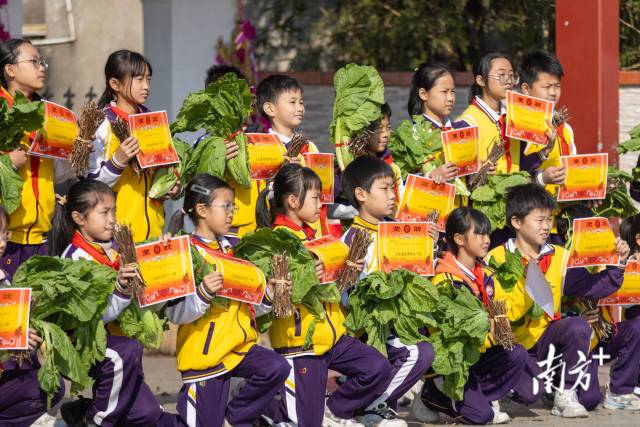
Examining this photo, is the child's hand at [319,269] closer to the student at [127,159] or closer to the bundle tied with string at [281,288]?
the bundle tied with string at [281,288]

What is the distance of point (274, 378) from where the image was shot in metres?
6.88

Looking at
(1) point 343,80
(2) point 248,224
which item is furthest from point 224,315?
(1) point 343,80

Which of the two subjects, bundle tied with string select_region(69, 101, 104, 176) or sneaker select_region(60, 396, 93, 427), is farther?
bundle tied with string select_region(69, 101, 104, 176)

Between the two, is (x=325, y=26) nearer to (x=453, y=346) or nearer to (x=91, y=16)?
(x=91, y=16)

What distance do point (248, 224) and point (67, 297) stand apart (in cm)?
156

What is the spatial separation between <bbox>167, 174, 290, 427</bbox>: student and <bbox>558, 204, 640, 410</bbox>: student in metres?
2.11

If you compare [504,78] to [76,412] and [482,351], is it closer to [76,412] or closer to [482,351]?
[482,351]

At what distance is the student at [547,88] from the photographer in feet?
28.5

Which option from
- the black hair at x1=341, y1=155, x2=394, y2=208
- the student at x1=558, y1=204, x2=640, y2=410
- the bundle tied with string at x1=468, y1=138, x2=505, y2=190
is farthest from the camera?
the bundle tied with string at x1=468, y1=138, x2=505, y2=190

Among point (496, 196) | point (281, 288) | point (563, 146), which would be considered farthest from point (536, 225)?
point (281, 288)

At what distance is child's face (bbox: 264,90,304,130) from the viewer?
8.00 m

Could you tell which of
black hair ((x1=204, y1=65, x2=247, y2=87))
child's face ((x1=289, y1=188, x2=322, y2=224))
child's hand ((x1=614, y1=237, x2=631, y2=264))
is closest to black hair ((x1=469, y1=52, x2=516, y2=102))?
child's hand ((x1=614, y1=237, x2=631, y2=264))

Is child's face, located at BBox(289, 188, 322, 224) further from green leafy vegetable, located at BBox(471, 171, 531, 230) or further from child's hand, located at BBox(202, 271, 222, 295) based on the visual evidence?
green leafy vegetable, located at BBox(471, 171, 531, 230)

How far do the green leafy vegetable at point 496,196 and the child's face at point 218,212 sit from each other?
183 centimetres
